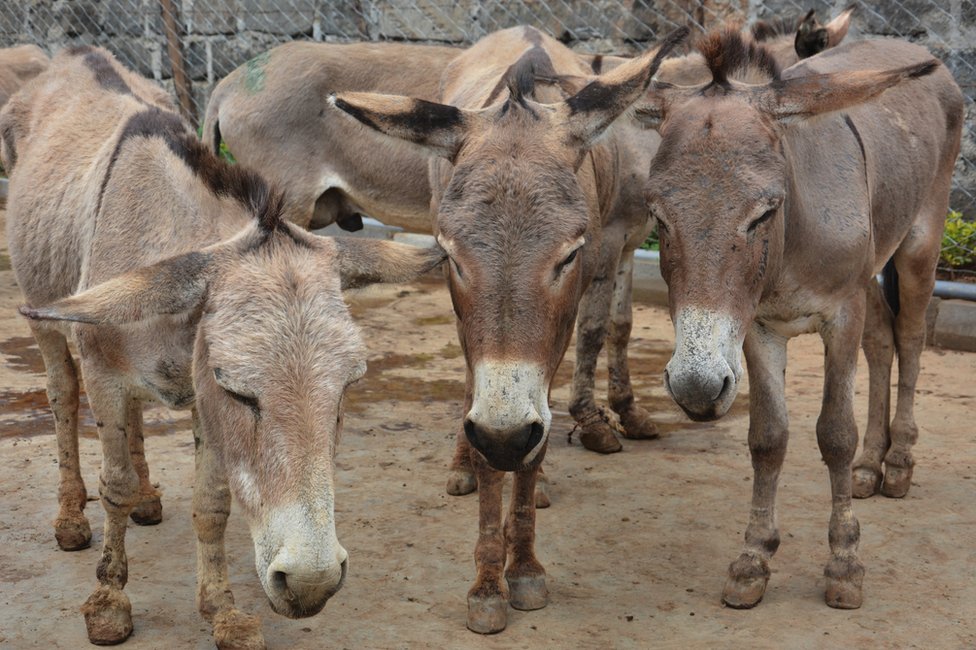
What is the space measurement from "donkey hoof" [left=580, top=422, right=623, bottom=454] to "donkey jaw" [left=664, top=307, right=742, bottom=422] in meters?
2.11

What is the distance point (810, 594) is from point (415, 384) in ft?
10.2

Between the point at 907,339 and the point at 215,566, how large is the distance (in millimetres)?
3353

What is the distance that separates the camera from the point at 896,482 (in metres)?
5.08

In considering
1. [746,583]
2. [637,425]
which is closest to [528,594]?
[746,583]

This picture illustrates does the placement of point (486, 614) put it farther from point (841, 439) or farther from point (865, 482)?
point (865, 482)

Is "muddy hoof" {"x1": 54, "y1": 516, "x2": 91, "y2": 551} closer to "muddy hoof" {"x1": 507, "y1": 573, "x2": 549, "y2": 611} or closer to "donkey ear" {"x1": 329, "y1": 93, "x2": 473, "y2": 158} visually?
"muddy hoof" {"x1": 507, "y1": 573, "x2": 549, "y2": 611}

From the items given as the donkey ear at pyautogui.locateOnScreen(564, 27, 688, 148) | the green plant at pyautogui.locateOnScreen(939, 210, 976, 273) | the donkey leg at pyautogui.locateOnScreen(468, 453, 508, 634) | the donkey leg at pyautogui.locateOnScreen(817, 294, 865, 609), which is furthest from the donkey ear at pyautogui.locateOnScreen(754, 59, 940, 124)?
the green plant at pyautogui.locateOnScreen(939, 210, 976, 273)

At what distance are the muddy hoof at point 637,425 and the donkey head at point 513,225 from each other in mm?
1940

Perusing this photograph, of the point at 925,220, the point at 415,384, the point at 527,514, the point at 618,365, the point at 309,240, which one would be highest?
the point at 309,240

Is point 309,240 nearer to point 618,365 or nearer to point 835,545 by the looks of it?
point 835,545

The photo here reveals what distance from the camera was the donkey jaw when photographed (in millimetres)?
3410

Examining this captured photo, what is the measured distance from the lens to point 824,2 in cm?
813

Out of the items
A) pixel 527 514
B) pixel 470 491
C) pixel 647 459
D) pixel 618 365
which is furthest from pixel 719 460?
pixel 527 514

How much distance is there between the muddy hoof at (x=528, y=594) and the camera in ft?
13.2
